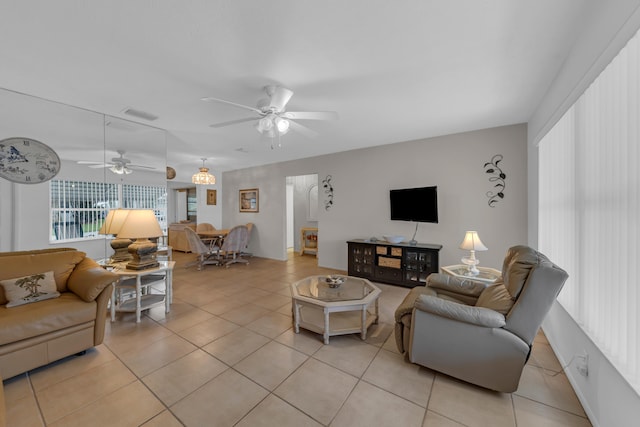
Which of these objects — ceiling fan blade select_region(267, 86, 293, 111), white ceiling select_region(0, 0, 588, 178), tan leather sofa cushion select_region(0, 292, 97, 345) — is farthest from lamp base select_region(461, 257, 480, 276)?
tan leather sofa cushion select_region(0, 292, 97, 345)

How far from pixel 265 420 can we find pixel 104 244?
322 centimetres

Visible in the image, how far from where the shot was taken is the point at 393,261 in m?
4.03

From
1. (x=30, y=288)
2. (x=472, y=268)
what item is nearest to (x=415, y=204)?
(x=472, y=268)

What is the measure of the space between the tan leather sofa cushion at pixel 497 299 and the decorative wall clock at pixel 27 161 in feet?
15.2

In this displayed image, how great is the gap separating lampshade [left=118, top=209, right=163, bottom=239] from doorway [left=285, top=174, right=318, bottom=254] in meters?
4.38

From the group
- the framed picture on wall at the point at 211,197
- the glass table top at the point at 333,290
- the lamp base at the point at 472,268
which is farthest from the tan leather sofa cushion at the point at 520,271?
the framed picture on wall at the point at 211,197

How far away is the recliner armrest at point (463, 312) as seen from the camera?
1601mm

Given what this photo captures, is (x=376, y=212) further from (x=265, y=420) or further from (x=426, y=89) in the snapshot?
(x=265, y=420)

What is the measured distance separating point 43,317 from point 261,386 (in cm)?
179

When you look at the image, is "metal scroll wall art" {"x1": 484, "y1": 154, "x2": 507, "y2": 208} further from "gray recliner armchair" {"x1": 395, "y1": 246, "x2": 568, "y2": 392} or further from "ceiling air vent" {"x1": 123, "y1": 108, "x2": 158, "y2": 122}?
"ceiling air vent" {"x1": 123, "y1": 108, "x2": 158, "y2": 122}

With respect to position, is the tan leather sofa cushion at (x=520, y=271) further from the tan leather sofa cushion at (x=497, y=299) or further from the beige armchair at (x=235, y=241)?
the beige armchair at (x=235, y=241)

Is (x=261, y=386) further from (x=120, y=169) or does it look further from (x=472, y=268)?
(x=120, y=169)

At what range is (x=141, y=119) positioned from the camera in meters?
3.12

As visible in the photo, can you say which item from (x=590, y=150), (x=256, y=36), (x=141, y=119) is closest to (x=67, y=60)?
(x=141, y=119)
